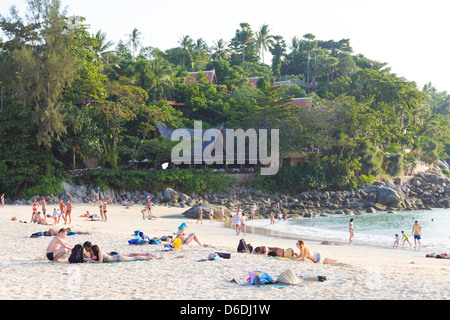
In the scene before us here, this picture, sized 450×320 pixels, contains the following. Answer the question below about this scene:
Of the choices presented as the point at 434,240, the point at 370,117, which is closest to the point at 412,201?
the point at 370,117

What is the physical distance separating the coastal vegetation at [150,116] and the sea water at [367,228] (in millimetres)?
8016

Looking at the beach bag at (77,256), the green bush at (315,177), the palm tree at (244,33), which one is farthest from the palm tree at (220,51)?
the beach bag at (77,256)

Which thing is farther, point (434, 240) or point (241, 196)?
point (241, 196)

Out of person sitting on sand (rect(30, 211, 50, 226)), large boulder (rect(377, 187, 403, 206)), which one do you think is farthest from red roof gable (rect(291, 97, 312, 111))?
person sitting on sand (rect(30, 211, 50, 226))

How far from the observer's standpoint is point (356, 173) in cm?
3894

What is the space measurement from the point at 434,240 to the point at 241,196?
54.3 feet

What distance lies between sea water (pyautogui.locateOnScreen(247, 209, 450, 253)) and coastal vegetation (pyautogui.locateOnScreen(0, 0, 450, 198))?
8.02 meters

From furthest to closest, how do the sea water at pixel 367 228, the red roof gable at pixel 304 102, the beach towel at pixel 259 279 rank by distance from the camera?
1. the red roof gable at pixel 304 102
2. the sea water at pixel 367 228
3. the beach towel at pixel 259 279

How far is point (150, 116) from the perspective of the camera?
31844 millimetres

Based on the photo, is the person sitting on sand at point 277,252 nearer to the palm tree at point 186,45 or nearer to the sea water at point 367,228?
the sea water at point 367,228

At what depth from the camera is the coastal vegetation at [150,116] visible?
26.6 metres

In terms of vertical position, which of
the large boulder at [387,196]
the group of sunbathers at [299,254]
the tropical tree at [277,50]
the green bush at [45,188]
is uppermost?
the tropical tree at [277,50]

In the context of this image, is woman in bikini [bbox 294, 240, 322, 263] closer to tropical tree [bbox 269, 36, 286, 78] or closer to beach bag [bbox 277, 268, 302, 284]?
beach bag [bbox 277, 268, 302, 284]
